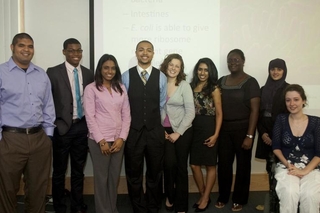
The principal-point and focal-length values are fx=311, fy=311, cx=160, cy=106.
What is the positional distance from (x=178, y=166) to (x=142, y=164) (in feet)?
1.25

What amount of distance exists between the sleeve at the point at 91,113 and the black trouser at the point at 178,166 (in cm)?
71

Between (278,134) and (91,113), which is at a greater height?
(91,113)

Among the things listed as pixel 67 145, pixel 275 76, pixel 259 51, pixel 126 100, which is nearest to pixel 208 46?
pixel 259 51

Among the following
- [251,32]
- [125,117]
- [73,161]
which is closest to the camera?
[125,117]

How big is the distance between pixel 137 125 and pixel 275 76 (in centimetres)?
155

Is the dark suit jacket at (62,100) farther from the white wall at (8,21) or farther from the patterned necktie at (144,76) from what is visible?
the white wall at (8,21)

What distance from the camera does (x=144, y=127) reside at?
2.96m

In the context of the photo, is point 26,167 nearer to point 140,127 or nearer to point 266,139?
point 140,127

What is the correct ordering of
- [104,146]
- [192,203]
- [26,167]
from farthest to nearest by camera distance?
[192,203]
[104,146]
[26,167]

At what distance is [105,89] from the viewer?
9.41ft

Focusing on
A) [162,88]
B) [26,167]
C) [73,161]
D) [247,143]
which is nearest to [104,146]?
[73,161]

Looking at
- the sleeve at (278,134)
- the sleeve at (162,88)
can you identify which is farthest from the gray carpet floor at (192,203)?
the sleeve at (162,88)

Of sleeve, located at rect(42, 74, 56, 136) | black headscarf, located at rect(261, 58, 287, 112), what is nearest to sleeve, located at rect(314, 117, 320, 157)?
black headscarf, located at rect(261, 58, 287, 112)

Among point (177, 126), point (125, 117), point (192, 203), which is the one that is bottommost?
point (192, 203)
